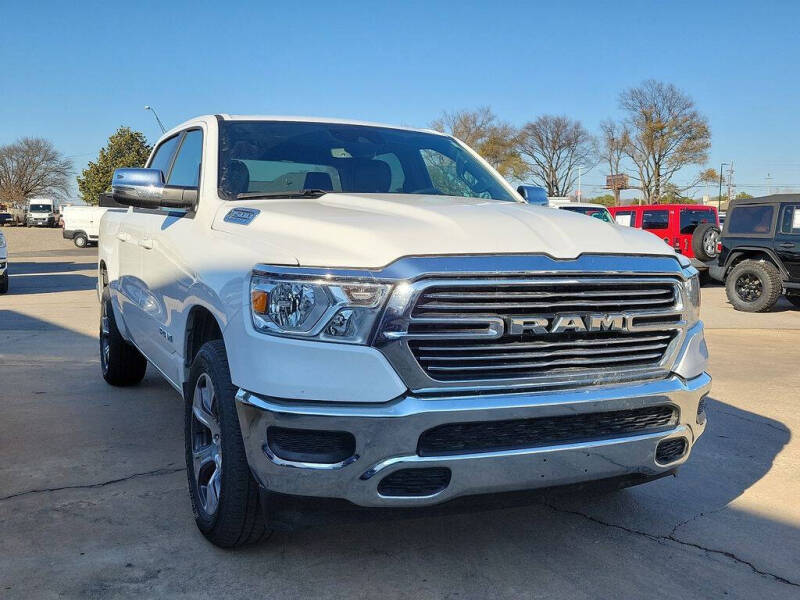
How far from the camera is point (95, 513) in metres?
3.45

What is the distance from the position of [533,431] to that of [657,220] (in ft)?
58.6

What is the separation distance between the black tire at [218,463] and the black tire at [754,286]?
35.8 feet

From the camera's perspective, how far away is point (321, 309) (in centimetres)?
255

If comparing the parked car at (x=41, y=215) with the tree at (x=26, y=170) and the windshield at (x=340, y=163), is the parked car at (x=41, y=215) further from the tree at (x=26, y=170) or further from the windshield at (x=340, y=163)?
the windshield at (x=340, y=163)

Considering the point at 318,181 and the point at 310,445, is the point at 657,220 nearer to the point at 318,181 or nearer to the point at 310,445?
the point at 318,181

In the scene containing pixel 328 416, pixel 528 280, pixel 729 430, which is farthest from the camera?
pixel 729 430

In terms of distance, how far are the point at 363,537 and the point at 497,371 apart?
3.52 ft

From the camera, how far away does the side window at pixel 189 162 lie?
4086mm

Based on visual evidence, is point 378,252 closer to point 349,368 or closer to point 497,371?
point 349,368

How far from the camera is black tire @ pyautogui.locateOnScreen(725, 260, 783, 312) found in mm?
11953

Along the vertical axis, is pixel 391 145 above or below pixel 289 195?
above

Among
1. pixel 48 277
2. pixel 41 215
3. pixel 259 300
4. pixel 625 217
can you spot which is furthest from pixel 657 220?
pixel 41 215

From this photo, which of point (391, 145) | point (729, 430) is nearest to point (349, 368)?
point (391, 145)

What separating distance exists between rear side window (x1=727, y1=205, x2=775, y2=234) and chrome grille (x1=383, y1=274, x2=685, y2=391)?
34.4ft
